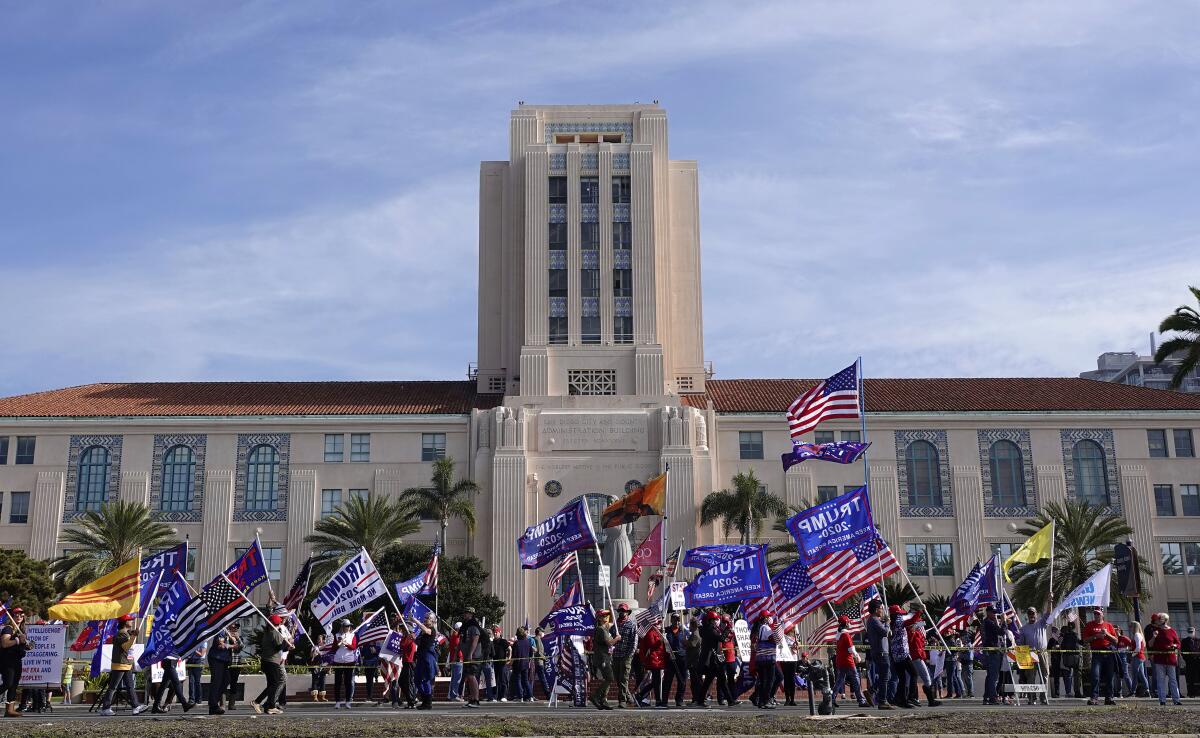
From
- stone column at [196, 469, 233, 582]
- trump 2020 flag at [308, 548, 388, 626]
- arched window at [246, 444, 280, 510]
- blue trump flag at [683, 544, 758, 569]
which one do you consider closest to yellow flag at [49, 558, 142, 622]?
trump 2020 flag at [308, 548, 388, 626]

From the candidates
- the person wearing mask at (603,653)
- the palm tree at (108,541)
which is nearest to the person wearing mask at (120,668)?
the person wearing mask at (603,653)

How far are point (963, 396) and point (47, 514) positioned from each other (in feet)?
151

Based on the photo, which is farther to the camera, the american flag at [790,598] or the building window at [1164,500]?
the building window at [1164,500]

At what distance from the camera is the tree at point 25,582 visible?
161 feet

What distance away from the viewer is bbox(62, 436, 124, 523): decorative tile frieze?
2442 inches

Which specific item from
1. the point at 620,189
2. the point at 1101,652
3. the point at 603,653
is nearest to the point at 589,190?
the point at 620,189

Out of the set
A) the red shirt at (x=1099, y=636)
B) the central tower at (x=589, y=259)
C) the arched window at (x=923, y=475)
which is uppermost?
the central tower at (x=589, y=259)

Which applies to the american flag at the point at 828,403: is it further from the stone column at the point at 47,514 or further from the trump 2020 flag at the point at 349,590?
the stone column at the point at 47,514

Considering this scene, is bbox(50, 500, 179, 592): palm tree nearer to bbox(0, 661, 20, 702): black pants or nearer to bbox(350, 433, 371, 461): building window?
bbox(350, 433, 371, 461): building window

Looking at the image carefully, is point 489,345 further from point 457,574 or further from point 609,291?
point 457,574

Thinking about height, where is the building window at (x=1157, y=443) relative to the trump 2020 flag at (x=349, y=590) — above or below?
above

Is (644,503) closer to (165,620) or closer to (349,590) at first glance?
(349,590)

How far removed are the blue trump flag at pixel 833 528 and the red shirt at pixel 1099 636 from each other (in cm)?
448

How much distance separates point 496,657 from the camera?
2992 cm
